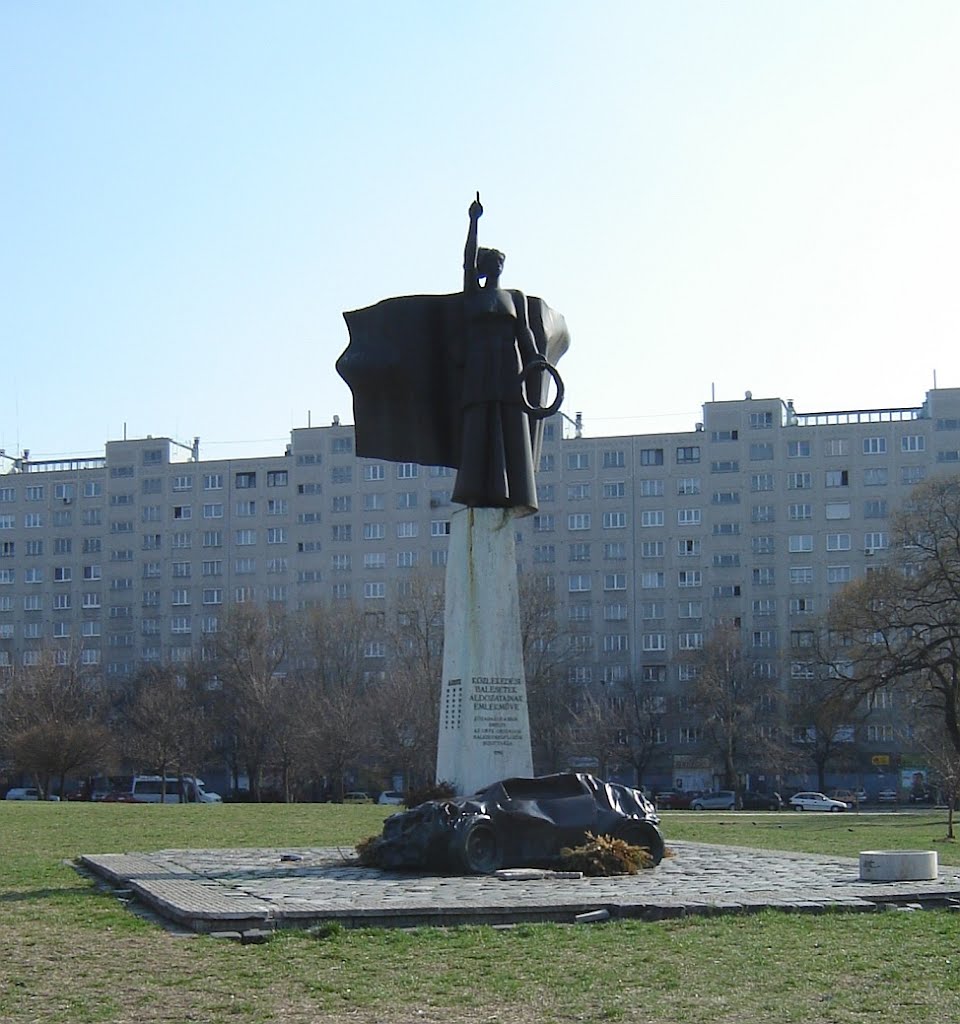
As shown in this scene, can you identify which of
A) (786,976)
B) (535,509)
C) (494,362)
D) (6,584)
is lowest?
(786,976)

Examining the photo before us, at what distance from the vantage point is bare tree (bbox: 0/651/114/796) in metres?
70.2

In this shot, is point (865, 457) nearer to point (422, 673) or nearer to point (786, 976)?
point (422, 673)

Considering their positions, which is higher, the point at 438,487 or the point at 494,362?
the point at 438,487

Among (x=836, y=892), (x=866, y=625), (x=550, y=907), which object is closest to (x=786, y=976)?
(x=550, y=907)

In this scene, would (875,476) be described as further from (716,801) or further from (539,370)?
(539,370)

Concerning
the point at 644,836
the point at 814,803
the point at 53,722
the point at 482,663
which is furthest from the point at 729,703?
the point at 644,836

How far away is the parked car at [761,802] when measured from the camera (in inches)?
3021

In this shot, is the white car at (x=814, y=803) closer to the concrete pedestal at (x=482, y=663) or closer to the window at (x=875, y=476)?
the window at (x=875, y=476)

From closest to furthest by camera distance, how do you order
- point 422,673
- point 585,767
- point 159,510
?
point 422,673
point 585,767
point 159,510

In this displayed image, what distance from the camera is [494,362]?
2288cm

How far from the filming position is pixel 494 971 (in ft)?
38.1

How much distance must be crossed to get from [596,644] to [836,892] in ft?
267

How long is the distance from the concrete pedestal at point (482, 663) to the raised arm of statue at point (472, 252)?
3.16 m

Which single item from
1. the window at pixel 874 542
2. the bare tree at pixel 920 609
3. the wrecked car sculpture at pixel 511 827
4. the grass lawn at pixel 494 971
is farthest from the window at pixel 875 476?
the grass lawn at pixel 494 971
